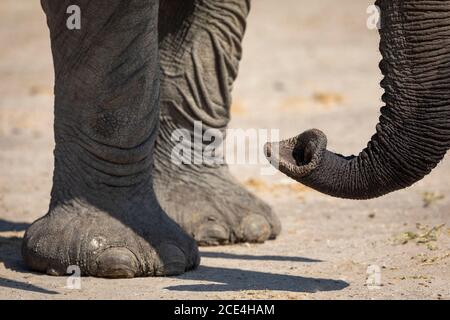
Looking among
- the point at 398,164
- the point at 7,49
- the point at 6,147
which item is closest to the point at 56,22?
the point at 398,164

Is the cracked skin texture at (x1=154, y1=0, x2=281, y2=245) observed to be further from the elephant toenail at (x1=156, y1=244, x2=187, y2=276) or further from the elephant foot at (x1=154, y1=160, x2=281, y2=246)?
the elephant toenail at (x1=156, y1=244, x2=187, y2=276)

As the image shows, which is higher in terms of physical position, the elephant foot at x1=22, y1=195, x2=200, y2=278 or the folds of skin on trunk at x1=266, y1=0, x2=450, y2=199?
the folds of skin on trunk at x1=266, y1=0, x2=450, y2=199

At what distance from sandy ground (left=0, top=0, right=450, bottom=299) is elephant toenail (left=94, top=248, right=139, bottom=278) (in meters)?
0.04

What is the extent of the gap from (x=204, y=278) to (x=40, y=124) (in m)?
3.45

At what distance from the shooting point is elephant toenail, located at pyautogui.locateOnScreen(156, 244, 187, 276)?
134 inches

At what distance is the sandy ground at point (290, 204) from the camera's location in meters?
3.27

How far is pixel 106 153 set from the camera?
342 cm

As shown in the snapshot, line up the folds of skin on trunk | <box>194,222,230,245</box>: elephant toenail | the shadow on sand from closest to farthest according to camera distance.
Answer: the folds of skin on trunk
the shadow on sand
<box>194,222,230,245</box>: elephant toenail

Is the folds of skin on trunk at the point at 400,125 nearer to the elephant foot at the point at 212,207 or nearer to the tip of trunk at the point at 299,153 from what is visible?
the tip of trunk at the point at 299,153

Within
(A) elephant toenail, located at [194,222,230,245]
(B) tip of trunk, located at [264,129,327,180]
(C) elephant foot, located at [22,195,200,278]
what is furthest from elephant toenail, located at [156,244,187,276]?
(B) tip of trunk, located at [264,129,327,180]

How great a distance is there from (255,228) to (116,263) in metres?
0.79

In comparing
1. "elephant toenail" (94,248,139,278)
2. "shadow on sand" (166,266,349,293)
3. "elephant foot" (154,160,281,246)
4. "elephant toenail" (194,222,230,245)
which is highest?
"elephant foot" (154,160,281,246)

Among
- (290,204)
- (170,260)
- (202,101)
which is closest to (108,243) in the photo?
(170,260)

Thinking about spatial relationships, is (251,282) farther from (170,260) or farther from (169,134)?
(169,134)
